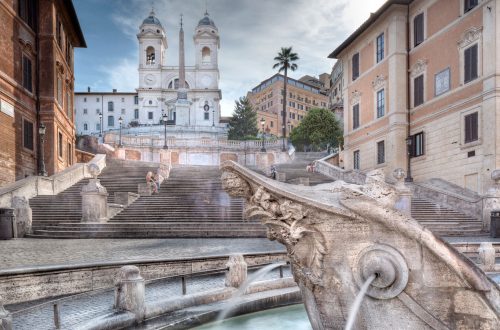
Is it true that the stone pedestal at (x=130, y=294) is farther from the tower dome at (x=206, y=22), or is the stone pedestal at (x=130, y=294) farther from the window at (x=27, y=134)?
the tower dome at (x=206, y=22)

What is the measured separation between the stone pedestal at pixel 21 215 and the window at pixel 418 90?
76.1 ft

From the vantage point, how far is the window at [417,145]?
1043 inches

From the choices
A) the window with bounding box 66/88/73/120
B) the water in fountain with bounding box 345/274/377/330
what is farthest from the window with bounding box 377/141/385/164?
the water in fountain with bounding box 345/274/377/330

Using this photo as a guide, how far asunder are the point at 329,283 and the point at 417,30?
90.1 ft

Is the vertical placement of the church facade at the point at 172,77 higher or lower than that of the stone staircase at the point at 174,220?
higher

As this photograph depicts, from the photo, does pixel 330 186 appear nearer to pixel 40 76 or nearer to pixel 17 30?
pixel 17 30

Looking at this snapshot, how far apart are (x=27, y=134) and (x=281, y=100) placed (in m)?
89.1

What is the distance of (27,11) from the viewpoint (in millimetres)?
26484

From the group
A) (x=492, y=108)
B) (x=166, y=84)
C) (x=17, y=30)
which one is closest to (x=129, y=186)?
(x=17, y=30)

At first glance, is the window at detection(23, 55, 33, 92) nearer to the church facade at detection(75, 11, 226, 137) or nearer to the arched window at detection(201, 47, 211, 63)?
the church facade at detection(75, 11, 226, 137)

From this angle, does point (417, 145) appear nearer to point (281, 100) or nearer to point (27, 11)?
point (27, 11)

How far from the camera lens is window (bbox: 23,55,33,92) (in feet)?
85.5

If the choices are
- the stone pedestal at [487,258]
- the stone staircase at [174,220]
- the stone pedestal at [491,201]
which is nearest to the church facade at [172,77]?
the stone staircase at [174,220]

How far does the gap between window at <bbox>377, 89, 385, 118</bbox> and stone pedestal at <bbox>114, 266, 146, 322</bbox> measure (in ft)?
88.0
